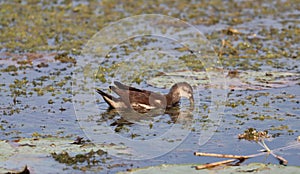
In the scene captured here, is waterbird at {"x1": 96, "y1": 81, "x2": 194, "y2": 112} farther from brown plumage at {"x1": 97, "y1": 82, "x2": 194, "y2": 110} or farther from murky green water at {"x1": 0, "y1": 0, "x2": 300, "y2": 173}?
murky green water at {"x1": 0, "y1": 0, "x2": 300, "y2": 173}

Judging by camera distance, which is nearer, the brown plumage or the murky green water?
the murky green water

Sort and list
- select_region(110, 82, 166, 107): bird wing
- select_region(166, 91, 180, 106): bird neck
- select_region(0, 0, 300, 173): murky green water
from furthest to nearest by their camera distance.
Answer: select_region(166, 91, 180, 106): bird neck → select_region(110, 82, 166, 107): bird wing → select_region(0, 0, 300, 173): murky green water

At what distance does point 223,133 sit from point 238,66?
4.15 m

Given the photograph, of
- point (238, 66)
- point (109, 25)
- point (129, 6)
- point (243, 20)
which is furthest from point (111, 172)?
point (129, 6)

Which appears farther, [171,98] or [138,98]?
[171,98]

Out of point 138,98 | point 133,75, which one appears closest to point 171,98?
point 138,98

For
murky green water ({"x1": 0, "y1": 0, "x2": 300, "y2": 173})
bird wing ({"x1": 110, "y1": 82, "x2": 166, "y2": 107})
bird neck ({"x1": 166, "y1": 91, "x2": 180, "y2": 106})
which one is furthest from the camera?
bird neck ({"x1": 166, "y1": 91, "x2": 180, "y2": 106})

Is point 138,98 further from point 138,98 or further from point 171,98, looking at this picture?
point 171,98

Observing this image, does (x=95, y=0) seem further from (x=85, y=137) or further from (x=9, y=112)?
(x=85, y=137)

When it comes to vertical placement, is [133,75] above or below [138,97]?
above

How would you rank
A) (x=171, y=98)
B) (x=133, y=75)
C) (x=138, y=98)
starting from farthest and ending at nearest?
(x=133, y=75) → (x=171, y=98) → (x=138, y=98)

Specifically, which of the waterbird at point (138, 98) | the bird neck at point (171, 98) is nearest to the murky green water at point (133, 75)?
the waterbird at point (138, 98)

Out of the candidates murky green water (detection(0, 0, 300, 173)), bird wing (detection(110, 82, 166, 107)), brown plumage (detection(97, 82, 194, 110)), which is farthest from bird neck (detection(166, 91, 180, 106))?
murky green water (detection(0, 0, 300, 173))

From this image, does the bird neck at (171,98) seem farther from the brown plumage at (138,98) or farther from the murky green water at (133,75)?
the murky green water at (133,75)
